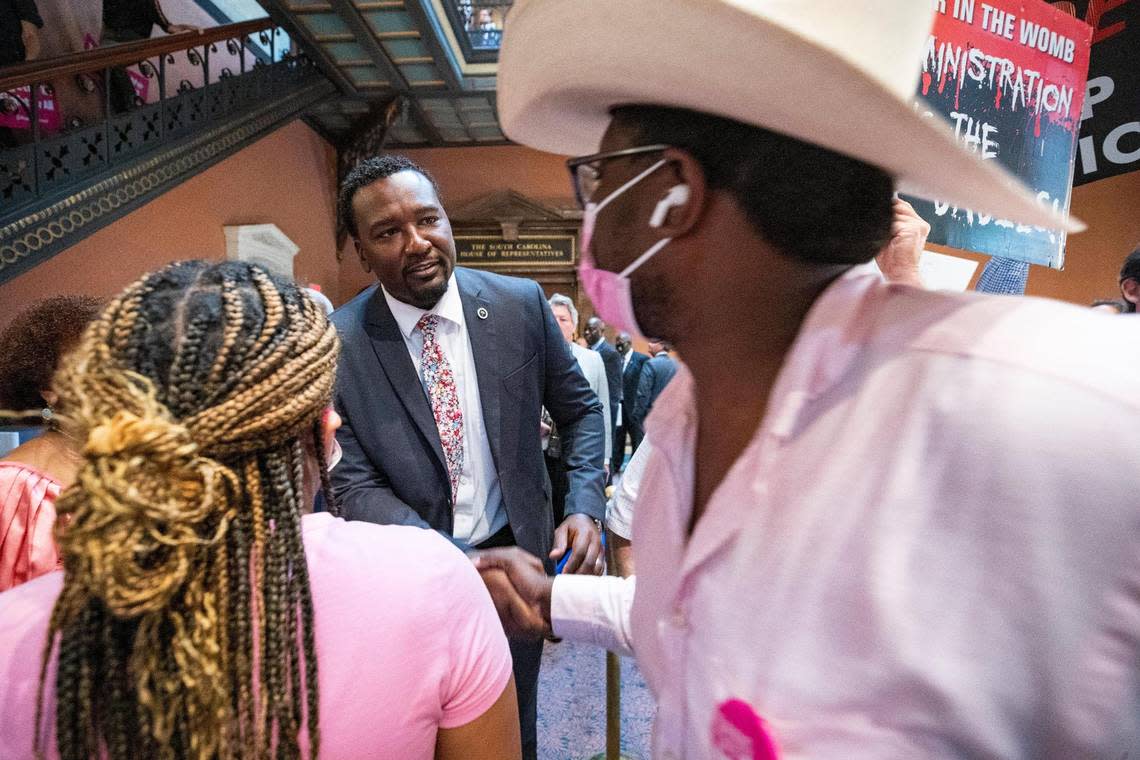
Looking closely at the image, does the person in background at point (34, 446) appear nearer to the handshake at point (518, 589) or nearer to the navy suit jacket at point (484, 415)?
the navy suit jacket at point (484, 415)

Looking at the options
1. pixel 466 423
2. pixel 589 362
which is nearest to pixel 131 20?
pixel 589 362

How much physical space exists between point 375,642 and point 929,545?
0.68 metres

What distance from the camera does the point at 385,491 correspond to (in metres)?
1.74

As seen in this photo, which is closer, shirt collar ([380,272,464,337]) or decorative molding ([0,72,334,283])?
shirt collar ([380,272,464,337])

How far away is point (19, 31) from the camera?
3.75 meters

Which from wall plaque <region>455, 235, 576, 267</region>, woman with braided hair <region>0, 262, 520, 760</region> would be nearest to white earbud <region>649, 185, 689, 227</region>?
woman with braided hair <region>0, 262, 520, 760</region>

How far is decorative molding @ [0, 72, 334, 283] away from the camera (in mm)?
3357

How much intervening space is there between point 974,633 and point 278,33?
855cm

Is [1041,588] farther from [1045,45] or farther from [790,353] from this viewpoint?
[1045,45]

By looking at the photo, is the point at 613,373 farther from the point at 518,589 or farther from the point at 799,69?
the point at 799,69

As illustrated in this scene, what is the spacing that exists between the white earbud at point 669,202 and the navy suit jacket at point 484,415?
1164 mm

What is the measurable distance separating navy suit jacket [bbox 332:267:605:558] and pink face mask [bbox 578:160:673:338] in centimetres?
99

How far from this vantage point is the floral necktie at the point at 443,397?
1.85 m

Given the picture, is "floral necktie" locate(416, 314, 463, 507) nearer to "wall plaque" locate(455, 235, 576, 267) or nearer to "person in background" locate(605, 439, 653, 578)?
"person in background" locate(605, 439, 653, 578)
